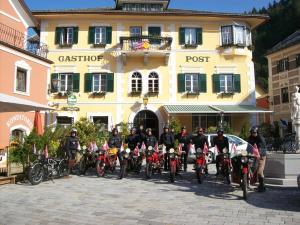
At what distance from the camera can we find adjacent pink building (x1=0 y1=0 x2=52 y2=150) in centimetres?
1881

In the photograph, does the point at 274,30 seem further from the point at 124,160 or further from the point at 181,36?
the point at 124,160

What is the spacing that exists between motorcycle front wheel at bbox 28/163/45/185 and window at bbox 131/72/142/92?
16407 millimetres

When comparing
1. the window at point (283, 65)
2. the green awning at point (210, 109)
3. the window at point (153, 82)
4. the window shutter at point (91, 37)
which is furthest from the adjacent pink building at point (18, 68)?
the window at point (283, 65)

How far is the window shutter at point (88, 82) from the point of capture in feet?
91.5

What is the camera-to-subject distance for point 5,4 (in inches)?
828

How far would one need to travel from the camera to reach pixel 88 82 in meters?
27.9

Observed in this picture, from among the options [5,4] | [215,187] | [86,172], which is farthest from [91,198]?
[5,4]

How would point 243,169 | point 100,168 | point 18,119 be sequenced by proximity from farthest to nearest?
point 18,119
point 100,168
point 243,169

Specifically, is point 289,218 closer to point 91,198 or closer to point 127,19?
point 91,198

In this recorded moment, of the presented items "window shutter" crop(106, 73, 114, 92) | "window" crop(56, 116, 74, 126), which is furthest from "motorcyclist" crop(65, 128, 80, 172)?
"window shutter" crop(106, 73, 114, 92)

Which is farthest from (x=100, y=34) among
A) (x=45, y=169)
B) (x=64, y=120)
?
(x=45, y=169)

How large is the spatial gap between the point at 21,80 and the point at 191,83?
40.9ft

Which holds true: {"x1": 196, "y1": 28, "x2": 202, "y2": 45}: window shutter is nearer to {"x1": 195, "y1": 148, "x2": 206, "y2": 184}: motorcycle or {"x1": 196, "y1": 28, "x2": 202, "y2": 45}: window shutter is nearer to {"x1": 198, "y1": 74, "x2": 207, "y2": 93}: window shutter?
{"x1": 198, "y1": 74, "x2": 207, "y2": 93}: window shutter

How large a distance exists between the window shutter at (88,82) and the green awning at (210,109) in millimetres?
5423
